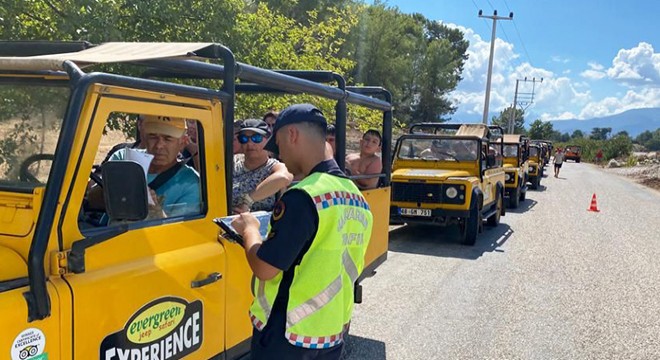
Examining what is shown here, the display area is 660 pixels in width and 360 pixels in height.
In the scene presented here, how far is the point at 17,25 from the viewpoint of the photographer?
19.9ft

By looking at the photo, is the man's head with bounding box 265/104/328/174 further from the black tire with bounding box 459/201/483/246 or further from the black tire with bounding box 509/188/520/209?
the black tire with bounding box 509/188/520/209

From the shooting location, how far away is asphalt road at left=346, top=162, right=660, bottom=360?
4.93 metres

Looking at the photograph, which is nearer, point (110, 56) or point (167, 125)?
point (110, 56)

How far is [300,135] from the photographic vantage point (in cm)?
208

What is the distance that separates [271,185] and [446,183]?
653cm

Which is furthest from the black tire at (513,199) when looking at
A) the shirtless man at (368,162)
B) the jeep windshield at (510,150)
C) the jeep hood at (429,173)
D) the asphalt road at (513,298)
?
the shirtless man at (368,162)

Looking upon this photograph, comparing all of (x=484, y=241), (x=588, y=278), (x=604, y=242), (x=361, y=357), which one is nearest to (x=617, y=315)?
(x=588, y=278)

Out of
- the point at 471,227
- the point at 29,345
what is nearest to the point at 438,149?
the point at 471,227

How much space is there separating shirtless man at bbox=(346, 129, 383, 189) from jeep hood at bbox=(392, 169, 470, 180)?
3.43 m

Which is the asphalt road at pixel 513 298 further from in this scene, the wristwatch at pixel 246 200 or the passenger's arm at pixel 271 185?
the wristwatch at pixel 246 200

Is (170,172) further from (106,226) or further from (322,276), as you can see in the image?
(322,276)

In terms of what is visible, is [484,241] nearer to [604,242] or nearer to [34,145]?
[604,242]

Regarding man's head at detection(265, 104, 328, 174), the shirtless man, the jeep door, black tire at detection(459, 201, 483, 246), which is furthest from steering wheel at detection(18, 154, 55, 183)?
black tire at detection(459, 201, 483, 246)

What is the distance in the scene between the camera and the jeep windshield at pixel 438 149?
10453 millimetres
